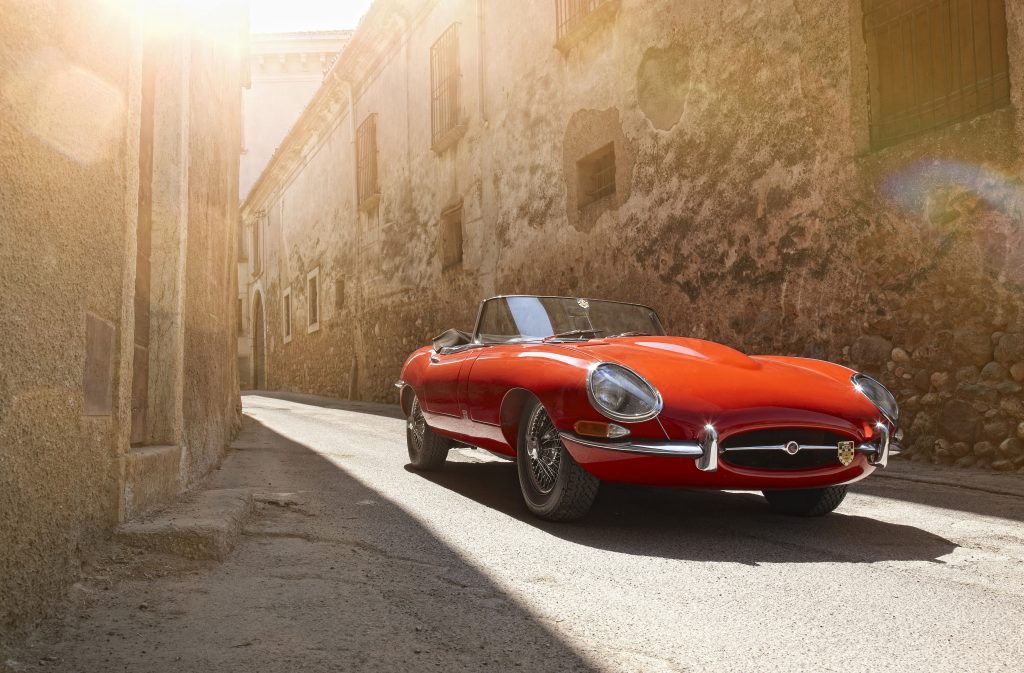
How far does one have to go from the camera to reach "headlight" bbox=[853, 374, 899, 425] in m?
3.72

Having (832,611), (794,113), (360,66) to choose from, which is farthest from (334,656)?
(360,66)

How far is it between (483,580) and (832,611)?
3.47 ft

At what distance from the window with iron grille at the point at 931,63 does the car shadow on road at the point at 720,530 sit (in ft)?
10.4

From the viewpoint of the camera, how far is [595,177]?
10094mm

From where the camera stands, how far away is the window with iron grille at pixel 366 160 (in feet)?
57.0

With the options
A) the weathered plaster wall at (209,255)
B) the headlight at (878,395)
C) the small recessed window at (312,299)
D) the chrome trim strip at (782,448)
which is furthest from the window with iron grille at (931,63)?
the small recessed window at (312,299)

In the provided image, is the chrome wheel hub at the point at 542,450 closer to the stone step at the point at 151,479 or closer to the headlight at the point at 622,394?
the headlight at the point at 622,394

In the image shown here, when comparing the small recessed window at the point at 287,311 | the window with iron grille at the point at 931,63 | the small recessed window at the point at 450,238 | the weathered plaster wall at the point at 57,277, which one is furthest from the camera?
the small recessed window at the point at 287,311

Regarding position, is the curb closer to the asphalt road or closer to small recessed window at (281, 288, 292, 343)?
the asphalt road

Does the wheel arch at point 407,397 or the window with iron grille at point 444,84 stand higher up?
the window with iron grille at point 444,84

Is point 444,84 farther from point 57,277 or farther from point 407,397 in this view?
point 57,277

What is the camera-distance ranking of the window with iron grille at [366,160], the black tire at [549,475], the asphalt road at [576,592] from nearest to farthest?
the asphalt road at [576,592], the black tire at [549,475], the window with iron grille at [366,160]

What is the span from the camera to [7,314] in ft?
6.28

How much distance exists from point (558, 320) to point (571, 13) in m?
6.82
